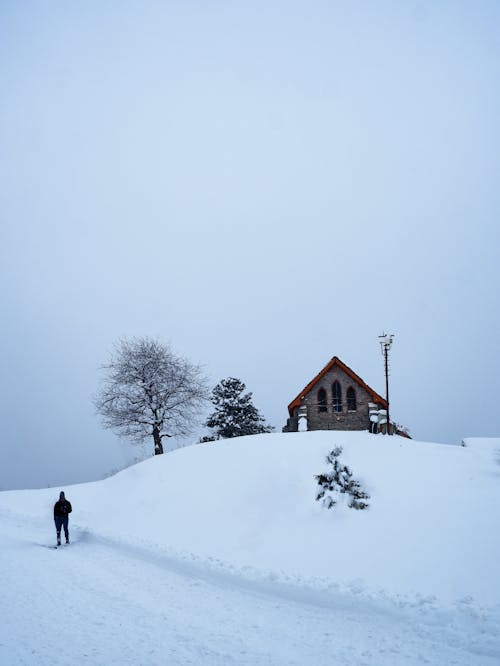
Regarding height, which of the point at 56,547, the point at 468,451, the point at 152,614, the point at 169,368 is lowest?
the point at 56,547

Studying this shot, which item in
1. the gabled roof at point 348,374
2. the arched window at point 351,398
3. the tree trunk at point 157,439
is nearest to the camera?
the gabled roof at point 348,374

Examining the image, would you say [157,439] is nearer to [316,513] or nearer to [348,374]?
[348,374]

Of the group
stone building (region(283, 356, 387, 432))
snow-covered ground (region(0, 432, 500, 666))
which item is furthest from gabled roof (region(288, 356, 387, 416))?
snow-covered ground (region(0, 432, 500, 666))

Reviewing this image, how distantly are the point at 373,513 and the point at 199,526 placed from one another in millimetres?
6674

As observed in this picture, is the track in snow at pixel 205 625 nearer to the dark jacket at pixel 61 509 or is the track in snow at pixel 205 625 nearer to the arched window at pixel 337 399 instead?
the dark jacket at pixel 61 509

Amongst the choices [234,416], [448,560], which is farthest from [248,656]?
[234,416]

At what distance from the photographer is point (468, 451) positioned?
2186 centimetres

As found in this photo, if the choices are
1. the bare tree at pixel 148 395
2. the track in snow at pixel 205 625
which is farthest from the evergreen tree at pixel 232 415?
the track in snow at pixel 205 625

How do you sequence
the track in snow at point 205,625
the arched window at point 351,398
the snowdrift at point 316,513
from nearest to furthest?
1. the track in snow at point 205,625
2. the snowdrift at point 316,513
3. the arched window at point 351,398

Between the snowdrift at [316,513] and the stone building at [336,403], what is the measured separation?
10839mm

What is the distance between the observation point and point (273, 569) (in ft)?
41.7

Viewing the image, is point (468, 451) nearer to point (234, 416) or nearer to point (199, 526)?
point (199, 526)

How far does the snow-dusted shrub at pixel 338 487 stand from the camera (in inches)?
621

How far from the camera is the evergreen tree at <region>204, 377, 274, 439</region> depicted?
4438 centimetres
